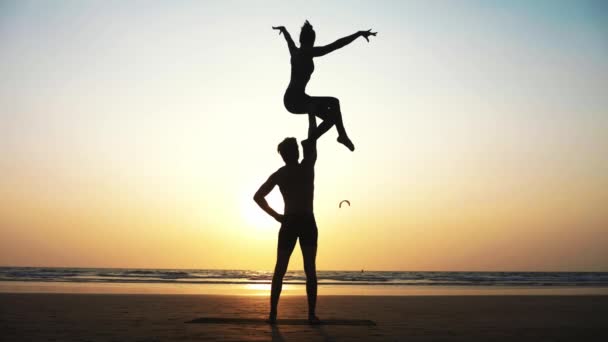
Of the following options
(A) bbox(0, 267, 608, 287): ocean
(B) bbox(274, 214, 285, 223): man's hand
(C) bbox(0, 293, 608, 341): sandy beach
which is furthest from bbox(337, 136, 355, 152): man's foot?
(A) bbox(0, 267, 608, 287): ocean

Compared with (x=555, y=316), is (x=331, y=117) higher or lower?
higher

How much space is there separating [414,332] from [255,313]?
3462 mm

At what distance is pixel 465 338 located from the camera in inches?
258

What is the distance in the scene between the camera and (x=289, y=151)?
26.3ft

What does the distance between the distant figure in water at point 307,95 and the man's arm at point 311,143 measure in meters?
0.07

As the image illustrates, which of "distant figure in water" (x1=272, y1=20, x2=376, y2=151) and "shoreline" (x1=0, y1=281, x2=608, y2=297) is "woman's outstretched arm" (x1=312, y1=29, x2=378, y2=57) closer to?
"distant figure in water" (x1=272, y1=20, x2=376, y2=151)

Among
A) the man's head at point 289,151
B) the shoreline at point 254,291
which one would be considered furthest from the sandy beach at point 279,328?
the shoreline at point 254,291

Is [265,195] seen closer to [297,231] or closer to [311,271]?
[297,231]

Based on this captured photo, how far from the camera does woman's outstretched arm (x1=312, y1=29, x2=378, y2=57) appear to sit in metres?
7.93

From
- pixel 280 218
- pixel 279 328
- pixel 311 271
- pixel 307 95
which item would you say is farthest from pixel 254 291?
pixel 279 328

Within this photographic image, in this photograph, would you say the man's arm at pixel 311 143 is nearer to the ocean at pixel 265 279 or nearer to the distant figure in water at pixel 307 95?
the distant figure in water at pixel 307 95

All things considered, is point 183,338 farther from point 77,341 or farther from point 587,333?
point 587,333

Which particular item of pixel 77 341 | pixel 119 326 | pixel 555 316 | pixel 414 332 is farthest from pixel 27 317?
pixel 555 316

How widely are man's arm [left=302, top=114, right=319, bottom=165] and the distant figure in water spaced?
0.07 meters
